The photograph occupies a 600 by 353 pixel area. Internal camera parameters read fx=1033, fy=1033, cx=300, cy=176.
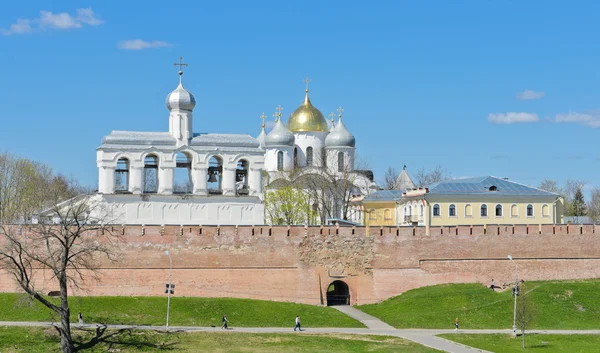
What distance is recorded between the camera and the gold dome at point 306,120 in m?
71.9

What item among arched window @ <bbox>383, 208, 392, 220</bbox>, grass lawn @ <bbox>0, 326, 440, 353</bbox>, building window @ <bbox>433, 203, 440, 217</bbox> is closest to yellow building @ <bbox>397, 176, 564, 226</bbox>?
building window @ <bbox>433, 203, 440, 217</bbox>

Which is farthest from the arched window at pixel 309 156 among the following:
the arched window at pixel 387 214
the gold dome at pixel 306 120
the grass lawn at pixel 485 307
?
the grass lawn at pixel 485 307

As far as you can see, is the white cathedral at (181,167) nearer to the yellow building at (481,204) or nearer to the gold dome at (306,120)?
the yellow building at (481,204)

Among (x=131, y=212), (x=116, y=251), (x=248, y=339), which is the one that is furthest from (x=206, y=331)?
(x=131, y=212)

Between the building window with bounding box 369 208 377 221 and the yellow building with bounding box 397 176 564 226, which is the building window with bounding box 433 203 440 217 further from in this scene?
the building window with bounding box 369 208 377 221

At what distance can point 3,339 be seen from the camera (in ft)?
117

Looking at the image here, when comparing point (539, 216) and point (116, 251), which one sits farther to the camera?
point (539, 216)

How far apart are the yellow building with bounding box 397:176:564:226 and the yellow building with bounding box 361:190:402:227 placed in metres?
5.41

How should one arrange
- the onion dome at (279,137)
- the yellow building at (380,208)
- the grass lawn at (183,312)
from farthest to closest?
the onion dome at (279,137)
the yellow building at (380,208)
the grass lawn at (183,312)

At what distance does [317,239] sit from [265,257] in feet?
8.28

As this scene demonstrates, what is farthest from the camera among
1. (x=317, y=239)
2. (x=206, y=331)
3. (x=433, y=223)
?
(x=433, y=223)

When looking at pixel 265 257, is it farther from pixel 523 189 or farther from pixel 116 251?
pixel 523 189

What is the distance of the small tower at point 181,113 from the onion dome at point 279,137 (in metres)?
16.0

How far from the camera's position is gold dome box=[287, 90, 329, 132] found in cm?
7188
